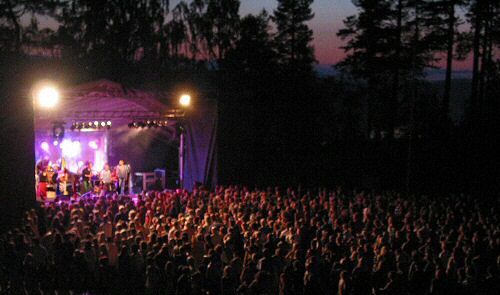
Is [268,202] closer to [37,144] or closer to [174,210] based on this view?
[174,210]

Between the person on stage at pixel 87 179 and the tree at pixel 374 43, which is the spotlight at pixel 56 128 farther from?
the tree at pixel 374 43

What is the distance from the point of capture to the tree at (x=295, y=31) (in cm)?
3269

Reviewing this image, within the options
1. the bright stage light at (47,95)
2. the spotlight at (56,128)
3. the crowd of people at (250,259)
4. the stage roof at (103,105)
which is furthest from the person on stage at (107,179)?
the crowd of people at (250,259)

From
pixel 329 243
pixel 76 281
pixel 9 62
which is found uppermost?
pixel 9 62

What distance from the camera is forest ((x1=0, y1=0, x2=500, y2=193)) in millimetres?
23641

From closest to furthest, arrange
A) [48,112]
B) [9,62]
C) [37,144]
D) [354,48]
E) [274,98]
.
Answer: [9,62] < [48,112] < [37,144] < [274,98] < [354,48]

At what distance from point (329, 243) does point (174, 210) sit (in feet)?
19.5

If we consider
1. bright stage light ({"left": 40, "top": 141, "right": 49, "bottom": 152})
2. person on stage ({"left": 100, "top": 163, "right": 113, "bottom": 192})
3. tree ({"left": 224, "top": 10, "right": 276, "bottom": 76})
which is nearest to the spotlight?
bright stage light ({"left": 40, "top": 141, "right": 49, "bottom": 152})

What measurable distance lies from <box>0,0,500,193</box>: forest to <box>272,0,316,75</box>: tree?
1291mm

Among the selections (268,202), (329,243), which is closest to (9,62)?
(268,202)

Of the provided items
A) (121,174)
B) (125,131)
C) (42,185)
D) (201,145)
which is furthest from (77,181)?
(201,145)

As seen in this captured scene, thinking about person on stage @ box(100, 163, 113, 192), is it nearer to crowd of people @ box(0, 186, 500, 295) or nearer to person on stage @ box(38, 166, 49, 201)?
person on stage @ box(38, 166, 49, 201)

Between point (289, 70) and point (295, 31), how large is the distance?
608cm

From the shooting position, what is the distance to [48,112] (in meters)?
16.4
